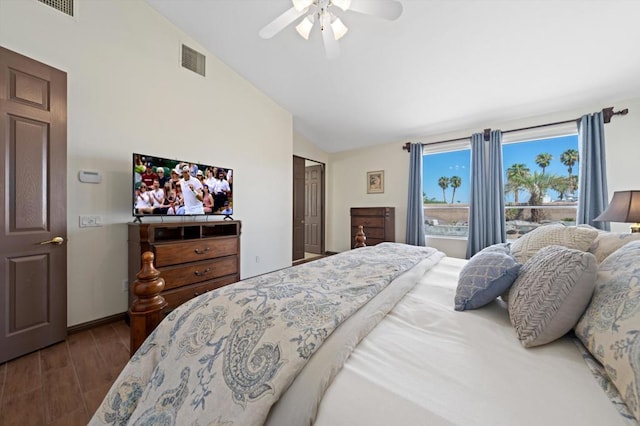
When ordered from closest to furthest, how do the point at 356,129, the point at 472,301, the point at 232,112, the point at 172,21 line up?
1. the point at 472,301
2. the point at 172,21
3. the point at 232,112
4. the point at 356,129

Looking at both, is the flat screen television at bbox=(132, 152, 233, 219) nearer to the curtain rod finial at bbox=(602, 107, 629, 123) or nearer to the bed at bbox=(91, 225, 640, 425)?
the bed at bbox=(91, 225, 640, 425)

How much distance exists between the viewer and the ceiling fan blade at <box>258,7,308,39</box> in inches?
73.4

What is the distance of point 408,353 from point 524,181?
4.15 meters

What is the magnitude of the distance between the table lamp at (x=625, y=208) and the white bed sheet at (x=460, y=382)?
202 centimetres

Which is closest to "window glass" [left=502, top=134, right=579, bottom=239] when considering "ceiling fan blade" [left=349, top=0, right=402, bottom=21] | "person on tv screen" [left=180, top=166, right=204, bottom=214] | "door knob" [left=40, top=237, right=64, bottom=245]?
"ceiling fan blade" [left=349, top=0, right=402, bottom=21]

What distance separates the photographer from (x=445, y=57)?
2.69 meters

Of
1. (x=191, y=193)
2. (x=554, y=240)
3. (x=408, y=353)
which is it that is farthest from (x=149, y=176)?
(x=554, y=240)

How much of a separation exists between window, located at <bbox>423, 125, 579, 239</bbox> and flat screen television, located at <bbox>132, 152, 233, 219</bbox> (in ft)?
11.9

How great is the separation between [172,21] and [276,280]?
11.1 ft

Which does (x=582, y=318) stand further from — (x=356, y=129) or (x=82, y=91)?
(x=356, y=129)

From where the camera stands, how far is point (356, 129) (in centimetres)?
450

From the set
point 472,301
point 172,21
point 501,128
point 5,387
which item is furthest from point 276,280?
point 501,128

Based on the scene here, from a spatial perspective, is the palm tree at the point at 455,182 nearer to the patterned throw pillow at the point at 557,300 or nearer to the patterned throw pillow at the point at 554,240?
the patterned throw pillow at the point at 554,240

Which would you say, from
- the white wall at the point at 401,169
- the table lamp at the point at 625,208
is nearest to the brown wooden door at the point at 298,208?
the white wall at the point at 401,169
